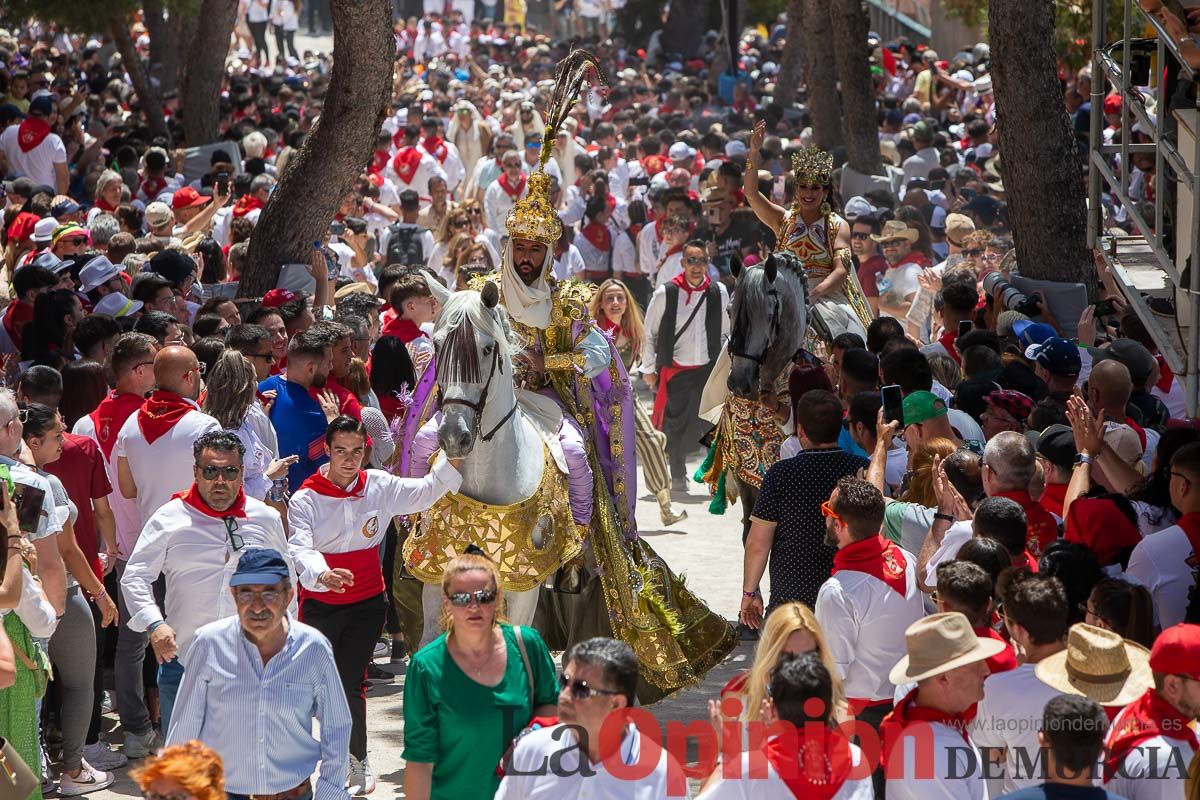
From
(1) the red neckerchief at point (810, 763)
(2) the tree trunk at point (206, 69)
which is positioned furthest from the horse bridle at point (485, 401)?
(2) the tree trunk at point (206, 69)

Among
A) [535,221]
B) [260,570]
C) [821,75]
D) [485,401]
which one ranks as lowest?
[260,570]

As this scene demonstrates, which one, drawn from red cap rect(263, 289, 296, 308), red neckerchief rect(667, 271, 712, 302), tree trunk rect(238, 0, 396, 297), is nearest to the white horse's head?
red cap rect(263, 289, 296, 308)

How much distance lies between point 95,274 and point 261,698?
6940 mm

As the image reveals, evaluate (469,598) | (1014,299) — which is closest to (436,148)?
(1014,299)

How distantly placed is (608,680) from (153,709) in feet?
14.7

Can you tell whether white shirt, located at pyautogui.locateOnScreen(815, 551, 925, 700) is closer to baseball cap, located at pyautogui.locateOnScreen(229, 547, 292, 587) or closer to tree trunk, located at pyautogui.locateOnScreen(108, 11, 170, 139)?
baseball cap, located at pyautogui.locateOnScreen(229, 547, 292, 587)

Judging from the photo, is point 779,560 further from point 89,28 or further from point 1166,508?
point 89,28

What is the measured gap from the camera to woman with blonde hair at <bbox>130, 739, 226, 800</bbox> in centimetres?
446

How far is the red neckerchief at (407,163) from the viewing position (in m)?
22.2

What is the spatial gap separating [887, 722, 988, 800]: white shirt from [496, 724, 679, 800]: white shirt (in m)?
0.71

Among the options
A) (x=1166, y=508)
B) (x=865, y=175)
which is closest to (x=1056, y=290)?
(x=1166, y=508)

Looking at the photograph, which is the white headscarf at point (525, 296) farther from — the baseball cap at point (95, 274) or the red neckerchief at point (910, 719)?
the baseball cap at point (95, 274)

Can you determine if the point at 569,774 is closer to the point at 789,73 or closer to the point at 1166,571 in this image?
the point at 1166,571

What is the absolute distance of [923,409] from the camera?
7898mm
